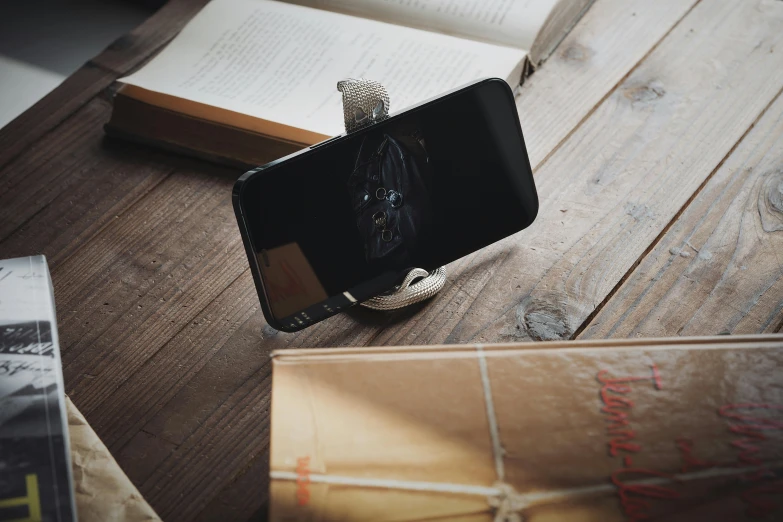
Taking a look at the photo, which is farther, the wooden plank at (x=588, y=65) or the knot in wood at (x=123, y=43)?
the knot in wood at (x=123, y=43)

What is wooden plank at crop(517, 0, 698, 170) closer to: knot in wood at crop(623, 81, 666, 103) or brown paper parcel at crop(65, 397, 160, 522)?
knot in wood at crop(623, 81, 666, 103)

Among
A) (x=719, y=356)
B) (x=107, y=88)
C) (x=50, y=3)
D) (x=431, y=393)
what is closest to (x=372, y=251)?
(x=431, y=393)

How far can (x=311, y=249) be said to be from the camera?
589 millimetres

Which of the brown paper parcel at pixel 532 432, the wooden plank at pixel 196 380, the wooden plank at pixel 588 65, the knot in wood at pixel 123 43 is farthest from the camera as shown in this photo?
the knot in wood at pixel 123 43

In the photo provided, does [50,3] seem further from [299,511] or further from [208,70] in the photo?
[299,511]

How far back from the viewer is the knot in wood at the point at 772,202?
69 cm

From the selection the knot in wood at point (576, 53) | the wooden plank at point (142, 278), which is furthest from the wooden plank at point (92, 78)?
the knot in wood at point (576, 53)

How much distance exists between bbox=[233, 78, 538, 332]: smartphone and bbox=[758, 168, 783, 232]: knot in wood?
22 cm

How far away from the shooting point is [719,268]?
65 cm

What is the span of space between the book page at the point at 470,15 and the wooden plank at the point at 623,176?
127mm

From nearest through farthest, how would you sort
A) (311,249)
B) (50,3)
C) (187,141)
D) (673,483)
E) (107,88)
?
(673,483), (311,249), (187,141), (107,88), (50,3)

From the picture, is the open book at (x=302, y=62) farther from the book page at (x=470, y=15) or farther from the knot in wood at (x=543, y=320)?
the knot in wood at (x=543, y=320)

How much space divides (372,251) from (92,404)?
0.25 metres

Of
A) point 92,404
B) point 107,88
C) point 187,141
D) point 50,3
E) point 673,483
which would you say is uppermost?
point 50,3
